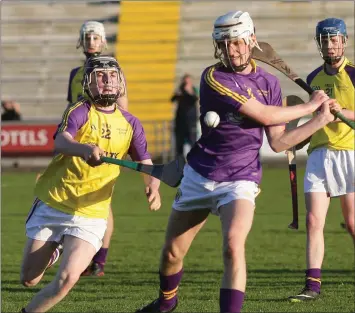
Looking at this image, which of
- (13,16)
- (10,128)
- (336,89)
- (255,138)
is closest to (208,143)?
(255,138)

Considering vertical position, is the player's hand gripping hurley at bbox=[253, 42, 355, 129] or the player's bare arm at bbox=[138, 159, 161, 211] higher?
the player's hand gripping hurley at bbox=[253, 42, 355, 129]

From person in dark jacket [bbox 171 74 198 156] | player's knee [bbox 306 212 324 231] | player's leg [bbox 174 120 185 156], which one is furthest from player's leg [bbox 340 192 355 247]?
player's leg [bbox 174 120 185 156]

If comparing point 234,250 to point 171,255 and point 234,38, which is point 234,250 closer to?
point 171,255

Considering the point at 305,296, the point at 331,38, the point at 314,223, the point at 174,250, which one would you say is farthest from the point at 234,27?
the point at 305,296

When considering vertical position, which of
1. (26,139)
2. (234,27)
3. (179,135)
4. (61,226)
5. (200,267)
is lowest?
(26,139)

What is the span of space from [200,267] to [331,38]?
8.39ft

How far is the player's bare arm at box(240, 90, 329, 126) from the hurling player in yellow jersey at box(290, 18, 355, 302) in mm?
1631

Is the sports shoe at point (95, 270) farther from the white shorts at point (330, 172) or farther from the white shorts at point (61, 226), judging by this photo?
the white shorts at point (61, 226)

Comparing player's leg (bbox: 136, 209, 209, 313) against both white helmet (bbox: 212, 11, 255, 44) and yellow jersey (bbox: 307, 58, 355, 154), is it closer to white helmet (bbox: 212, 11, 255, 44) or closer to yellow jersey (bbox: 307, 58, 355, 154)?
white helmet (bbox: 212, 11, 255, 44)

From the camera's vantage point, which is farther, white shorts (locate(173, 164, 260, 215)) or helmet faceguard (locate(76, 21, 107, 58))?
helmet faceguard (locate(76, 21, 107, 58))

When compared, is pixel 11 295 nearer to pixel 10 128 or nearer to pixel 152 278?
pixel 152 278

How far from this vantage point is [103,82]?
5867mm

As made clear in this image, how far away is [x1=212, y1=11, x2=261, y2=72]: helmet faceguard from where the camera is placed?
5.63 m

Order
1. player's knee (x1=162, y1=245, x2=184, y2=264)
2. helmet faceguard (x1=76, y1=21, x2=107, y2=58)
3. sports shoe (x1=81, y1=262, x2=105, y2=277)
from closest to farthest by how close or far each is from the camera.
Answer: player's knee (x1=162, y1=245, x2=184, y2=264) < sports shoe (x1=81, y1=262, x2=105, y2=277) < helmet faceguard (x1=76, y1=21, x2=107, y2=58)
